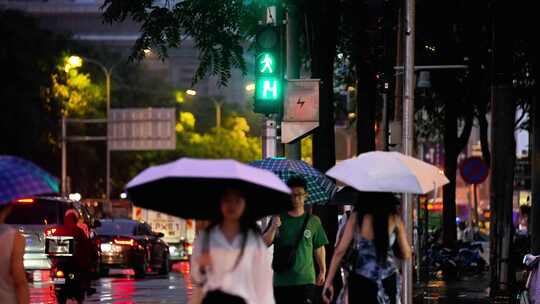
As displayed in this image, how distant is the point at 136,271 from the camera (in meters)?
38.6

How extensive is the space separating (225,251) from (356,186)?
3165 mm

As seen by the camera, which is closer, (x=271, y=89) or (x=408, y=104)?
(x=408, y=104)

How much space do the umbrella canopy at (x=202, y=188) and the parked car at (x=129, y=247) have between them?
27.0 meters

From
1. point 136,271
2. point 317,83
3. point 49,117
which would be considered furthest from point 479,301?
point 49,117

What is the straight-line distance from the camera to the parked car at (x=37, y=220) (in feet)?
101

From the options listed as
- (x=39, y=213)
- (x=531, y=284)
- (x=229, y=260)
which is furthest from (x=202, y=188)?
(x=39, y=213)

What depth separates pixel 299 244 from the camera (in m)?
14.8

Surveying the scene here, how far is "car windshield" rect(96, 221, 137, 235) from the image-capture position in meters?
39.0

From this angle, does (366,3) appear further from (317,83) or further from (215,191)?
(215,191)

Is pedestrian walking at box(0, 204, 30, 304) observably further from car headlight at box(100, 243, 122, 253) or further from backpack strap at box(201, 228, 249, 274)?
car headlight at box(100, 243, 122, 253)

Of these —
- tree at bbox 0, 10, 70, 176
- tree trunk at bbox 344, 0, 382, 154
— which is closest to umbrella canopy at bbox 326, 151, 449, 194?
tree trunk at bbox 344, 0, 382, 154

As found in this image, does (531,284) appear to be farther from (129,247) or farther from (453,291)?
(129,247)

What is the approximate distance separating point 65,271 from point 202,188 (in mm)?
15235

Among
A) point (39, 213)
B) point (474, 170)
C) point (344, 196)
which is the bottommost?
point (39, 213)
